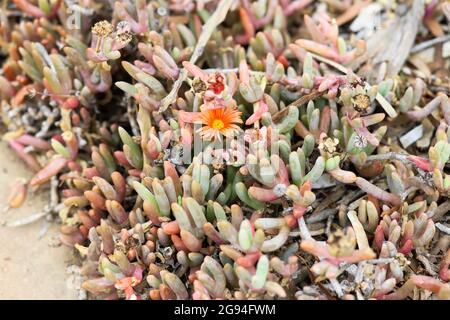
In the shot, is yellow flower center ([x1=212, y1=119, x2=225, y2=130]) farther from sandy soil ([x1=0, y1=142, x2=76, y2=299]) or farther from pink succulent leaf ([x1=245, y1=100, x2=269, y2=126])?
sandy soil ([x1=0, y1=142, x2=76, y2=299])

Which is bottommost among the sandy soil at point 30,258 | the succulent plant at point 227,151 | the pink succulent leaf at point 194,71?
the sandy soil at point 30,258

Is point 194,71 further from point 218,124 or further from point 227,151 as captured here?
point 227,151

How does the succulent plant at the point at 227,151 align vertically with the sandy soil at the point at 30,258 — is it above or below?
above

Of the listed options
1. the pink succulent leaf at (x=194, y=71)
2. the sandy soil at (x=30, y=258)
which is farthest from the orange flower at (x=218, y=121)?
the sandy soil at (x=30, y=258)

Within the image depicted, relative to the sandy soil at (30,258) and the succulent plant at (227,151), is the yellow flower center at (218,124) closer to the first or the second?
the succulent plant at (227,151)

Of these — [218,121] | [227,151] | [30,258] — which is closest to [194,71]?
[218,121]
